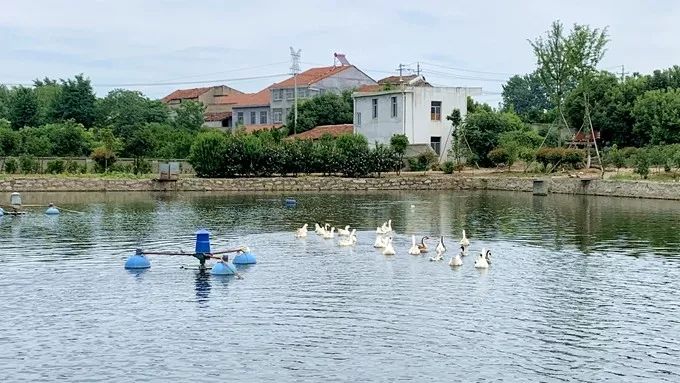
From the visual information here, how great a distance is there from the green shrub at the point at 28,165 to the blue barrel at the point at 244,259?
4044 cm

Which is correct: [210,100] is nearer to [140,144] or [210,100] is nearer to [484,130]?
[140,144]

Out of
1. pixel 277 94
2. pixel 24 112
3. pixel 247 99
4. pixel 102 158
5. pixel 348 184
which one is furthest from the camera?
pixel 247 99

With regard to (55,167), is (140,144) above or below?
above

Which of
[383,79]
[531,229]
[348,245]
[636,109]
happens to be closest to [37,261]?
[348,245]

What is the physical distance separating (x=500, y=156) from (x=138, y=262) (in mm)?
45558

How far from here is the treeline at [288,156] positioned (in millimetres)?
65500

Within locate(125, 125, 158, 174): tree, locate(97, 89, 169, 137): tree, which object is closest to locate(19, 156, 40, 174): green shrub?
locate(125, 125, 158, 174): tree

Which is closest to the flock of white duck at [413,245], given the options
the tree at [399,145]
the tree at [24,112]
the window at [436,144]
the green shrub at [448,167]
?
the green shrub at [448,167]

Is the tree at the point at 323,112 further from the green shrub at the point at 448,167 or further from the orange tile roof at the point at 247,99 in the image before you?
the green shrub at the point at 448,167

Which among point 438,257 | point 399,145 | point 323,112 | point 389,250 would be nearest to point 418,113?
point 399,145

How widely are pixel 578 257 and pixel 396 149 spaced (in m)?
41.5

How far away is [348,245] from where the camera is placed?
31.2 m

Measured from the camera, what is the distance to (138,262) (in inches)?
1019

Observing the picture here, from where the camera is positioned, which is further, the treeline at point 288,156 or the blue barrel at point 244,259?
the treeline at point 288,156
